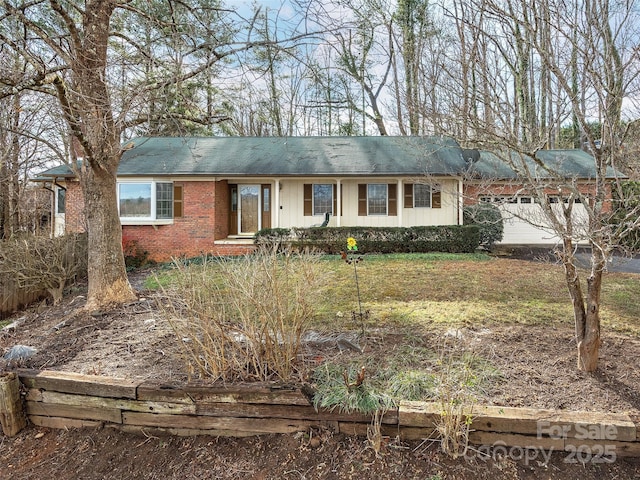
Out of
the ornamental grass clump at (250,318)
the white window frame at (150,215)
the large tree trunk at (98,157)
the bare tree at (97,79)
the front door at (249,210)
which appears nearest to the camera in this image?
the ornamental grass clump at (250,318)

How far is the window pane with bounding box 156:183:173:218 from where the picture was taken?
12.6 metres

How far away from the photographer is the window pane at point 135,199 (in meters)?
12.5

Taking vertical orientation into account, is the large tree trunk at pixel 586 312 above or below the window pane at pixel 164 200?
below

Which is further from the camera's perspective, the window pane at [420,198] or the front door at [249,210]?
the front door at [249,210]

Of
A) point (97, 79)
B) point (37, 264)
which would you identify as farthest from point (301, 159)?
point (97, 79)

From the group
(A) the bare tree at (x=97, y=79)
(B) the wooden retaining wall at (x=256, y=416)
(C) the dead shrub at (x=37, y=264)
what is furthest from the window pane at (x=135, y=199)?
(B) the wooden retaining wall at (x=256, y=416)

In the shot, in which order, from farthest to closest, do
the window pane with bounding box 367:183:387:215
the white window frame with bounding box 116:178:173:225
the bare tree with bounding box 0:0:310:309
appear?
the window pane with bounding box 367:183:387:215
the white window frame with bounding box 116:178:173:225
the bare tree with bounding box 0:0:310:309

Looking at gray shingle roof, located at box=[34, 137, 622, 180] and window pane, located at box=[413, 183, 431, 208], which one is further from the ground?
gray shingle roof, located at box=[34, 137, 622, 180]

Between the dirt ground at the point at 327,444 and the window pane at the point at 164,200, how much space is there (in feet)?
30.5

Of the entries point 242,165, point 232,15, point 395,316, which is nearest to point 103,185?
point 232,15

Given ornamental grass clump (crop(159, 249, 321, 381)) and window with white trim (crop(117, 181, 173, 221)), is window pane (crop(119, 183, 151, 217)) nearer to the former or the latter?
window with white trim (crop(117, 181, 173, 221))

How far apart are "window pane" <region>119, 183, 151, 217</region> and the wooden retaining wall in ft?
34.2

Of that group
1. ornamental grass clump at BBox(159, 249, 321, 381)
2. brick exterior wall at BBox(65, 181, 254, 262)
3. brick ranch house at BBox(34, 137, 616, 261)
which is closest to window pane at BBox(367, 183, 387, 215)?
brick ranch house at BBox(34, 137, 616, 261)

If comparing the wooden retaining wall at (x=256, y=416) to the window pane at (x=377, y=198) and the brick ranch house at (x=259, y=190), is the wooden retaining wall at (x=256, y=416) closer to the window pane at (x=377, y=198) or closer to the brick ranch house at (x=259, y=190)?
the brick ranch house at (x=259, y=190)
